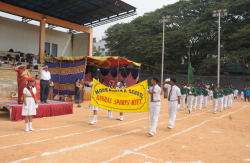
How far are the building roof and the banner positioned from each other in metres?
9.21

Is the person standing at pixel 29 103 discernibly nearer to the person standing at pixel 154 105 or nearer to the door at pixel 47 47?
the person standing at pixel 154 105

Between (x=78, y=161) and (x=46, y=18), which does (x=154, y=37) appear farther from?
(x=78, y=161)

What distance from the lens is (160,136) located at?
6.41 m

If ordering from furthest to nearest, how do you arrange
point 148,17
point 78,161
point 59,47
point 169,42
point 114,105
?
point 148,17
point 169,42
point 59,47
point 114,105
point 78,161

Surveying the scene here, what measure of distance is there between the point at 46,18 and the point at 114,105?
2021cm

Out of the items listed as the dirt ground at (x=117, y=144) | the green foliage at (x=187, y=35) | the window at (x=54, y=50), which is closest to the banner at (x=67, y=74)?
the dirt ground at (x=117, y=144)

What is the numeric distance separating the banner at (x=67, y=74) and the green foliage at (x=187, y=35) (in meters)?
21.6

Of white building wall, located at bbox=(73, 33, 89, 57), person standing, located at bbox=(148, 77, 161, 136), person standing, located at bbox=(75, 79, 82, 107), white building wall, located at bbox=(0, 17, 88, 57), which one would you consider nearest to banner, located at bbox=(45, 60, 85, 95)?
person standing, located at bbox=(75, 79, 82, 107)

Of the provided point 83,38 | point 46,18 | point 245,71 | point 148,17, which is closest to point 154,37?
point 148,17

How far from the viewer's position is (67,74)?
15.0 m

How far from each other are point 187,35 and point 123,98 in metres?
29.8

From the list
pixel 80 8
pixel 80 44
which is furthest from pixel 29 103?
pixel 80 44

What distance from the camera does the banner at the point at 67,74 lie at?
14475 mm

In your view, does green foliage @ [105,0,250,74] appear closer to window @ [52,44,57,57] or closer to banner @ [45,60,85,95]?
window @ [52,44,57,57]
